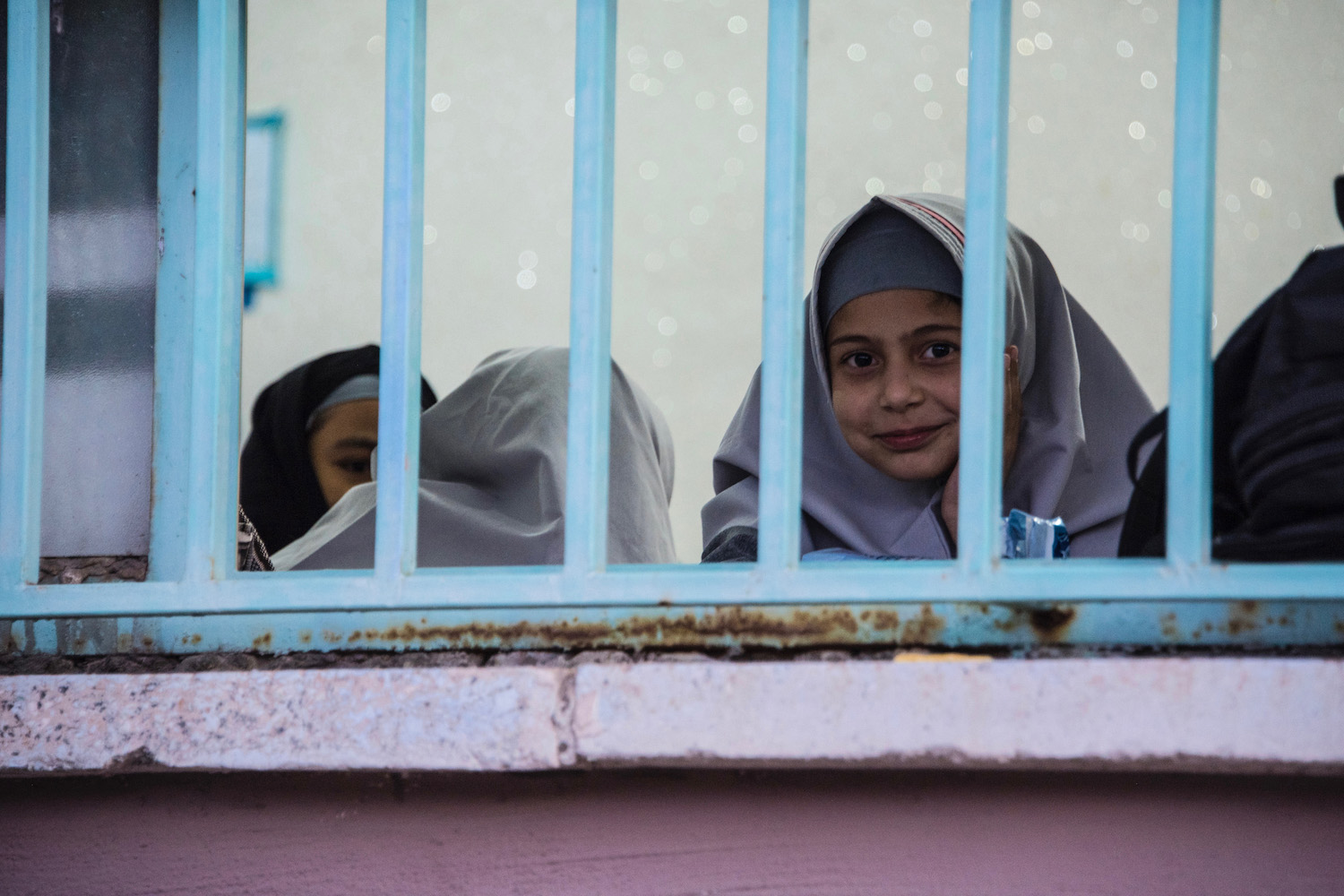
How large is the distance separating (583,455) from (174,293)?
1.80ft

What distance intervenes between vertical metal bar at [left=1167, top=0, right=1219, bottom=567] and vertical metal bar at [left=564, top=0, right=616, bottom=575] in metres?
0.53

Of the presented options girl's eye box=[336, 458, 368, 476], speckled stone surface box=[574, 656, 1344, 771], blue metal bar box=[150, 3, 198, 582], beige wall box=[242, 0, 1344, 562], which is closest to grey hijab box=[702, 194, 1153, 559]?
speckled stone surface box=[574, 656, 1344, 771]

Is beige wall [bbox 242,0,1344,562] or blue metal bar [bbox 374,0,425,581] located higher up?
beige wall [bbox 242,0,1344,562]

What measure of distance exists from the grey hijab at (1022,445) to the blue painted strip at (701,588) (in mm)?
795

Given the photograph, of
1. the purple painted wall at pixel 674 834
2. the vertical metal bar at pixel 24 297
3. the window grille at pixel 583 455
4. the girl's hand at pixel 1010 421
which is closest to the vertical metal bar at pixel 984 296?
the window grille at pixel 583 455

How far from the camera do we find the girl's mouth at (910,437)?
76.9 inches

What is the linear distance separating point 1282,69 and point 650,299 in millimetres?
2125

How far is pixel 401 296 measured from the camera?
1125 millimetres

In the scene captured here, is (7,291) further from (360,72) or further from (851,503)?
(360,72)

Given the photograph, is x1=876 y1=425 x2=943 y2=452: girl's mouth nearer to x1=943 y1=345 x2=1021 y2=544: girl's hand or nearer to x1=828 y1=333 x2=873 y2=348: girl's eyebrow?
x1=943 y1=345 x2=1021 y2=544: girl's hand

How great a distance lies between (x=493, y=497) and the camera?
2.05 meters

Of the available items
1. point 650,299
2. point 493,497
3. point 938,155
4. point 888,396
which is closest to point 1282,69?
point 938,155

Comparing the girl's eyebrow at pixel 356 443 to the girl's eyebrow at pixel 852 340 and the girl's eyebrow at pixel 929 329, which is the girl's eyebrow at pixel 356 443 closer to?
the girl's eyebrow at pixel 852 340

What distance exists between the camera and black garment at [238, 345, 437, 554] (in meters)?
3.05
